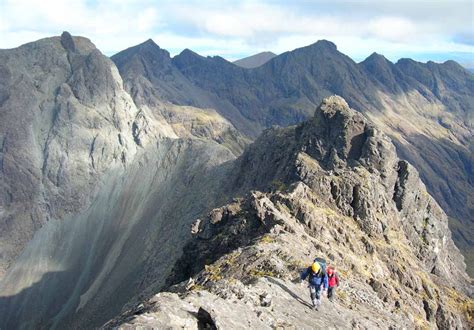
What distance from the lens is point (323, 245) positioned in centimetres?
5772

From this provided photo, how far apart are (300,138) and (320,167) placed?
1706 centimetres

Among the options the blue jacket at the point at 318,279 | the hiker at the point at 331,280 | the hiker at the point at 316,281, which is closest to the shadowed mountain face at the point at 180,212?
the hiker at the point at 331,280

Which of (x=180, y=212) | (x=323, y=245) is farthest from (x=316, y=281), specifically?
(x=180, y=212)

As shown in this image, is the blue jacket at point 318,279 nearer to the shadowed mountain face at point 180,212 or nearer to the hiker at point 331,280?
the hiker at point 331,280

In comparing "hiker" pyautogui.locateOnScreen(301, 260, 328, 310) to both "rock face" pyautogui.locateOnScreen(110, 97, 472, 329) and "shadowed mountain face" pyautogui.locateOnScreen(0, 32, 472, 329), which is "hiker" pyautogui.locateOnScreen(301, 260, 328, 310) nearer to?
"rock face" pyautogui.locateOnScreen(110, 97, 472, 329)

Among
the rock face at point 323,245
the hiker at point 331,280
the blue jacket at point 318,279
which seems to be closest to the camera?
the rock face at point 323,245

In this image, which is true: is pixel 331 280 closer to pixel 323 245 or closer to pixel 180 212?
pixel 323 245

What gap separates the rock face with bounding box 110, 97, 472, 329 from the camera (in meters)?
31.4

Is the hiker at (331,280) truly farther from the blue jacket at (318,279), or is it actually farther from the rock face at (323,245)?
the blue jacket at (318,279)

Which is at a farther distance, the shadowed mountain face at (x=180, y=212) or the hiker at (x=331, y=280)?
the shadowed mountain face at (x=180, y=212)

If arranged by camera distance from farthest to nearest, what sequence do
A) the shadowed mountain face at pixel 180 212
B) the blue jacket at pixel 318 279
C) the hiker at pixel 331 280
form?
the shadowed mountain face at pixel 180 212 < the hiker at pixel 331 280 < the blue jacket at pixel 318 279

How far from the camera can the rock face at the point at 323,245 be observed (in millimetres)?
31359

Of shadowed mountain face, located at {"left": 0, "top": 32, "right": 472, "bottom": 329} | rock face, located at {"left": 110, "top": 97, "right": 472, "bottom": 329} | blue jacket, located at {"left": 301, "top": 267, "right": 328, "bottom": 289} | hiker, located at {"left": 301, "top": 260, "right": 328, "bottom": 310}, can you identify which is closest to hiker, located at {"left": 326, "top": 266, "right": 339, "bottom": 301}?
rock face, located at {"left": 110, "top": 97, "right": 472, "bottom": 329}

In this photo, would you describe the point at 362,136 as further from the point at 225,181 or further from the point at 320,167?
the point at 225,181
